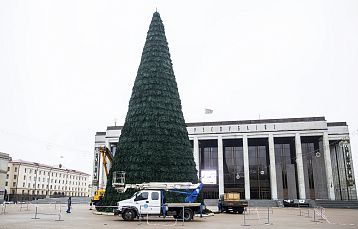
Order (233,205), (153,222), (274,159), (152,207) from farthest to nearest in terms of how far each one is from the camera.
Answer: (274,159) → (233,205) → (152,207) → (153,222)

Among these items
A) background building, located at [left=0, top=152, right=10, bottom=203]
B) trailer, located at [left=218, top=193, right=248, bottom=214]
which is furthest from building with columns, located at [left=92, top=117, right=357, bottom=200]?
trailer, located at [left=218, top=193, right=248, bottom=214]

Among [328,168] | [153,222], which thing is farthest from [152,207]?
[328,168]

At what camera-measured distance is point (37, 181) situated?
10031 centimetres

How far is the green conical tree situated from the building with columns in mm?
35970

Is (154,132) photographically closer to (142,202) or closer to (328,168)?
(142,202)

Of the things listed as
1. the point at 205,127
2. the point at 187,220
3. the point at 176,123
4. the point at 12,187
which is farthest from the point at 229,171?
the point at 12,187

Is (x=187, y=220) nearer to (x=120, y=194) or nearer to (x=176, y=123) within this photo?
(x=120, y=194)

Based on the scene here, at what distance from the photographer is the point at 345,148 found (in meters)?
55.8

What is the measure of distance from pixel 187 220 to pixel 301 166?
139 ft

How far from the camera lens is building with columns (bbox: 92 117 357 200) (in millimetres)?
56094

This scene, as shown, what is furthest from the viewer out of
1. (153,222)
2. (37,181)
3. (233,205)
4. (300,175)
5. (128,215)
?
(37,181)

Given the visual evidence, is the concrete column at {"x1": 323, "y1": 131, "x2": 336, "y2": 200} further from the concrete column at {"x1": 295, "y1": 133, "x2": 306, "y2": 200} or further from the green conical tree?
the green conical tree

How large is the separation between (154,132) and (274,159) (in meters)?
39.5

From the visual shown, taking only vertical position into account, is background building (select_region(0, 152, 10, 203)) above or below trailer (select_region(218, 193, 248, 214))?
above
